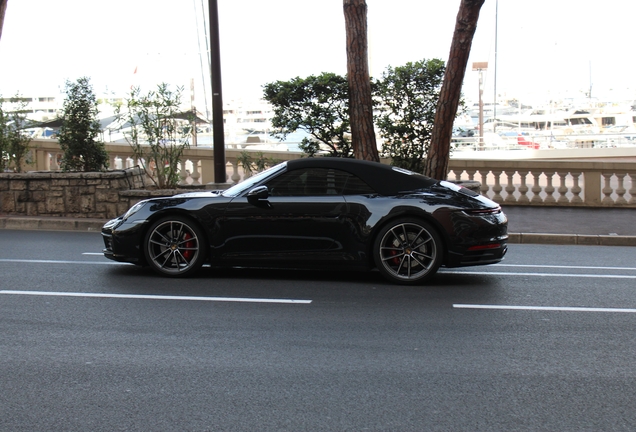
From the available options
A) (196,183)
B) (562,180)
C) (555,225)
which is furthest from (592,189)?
(196,183)

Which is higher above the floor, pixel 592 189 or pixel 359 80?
pixel 359 80

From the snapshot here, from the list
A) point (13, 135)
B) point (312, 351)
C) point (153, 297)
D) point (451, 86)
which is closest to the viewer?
point (312, 351)

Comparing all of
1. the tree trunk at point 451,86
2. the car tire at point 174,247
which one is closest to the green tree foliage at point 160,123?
the tree trunk at point 451,86

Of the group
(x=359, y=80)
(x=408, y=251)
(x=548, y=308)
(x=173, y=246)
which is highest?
(x=359, y=80)

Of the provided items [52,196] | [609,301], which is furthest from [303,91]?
[609,301]

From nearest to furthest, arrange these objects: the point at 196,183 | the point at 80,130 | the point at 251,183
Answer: the point at 251,183 → the point at 80,130 → the point at 196,183

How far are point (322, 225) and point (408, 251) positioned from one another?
969mm

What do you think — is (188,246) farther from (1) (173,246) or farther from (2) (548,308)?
(2) (548,308)

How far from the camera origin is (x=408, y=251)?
27.0 feet

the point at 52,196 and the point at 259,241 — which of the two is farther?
the point at 52,196

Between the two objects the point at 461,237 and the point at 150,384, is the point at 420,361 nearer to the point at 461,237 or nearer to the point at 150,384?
the point at 150,384

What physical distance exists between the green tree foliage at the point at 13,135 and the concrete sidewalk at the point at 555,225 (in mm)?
2185

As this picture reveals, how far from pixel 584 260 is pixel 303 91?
6.61 meters

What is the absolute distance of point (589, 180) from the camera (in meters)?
16.4
